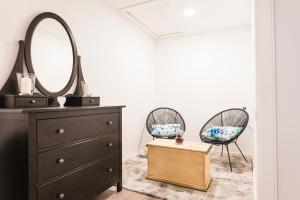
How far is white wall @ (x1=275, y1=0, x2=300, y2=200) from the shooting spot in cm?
109

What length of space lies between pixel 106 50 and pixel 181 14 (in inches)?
54.9

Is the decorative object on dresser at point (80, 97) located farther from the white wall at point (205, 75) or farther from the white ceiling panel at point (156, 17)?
the white wall at point (205, 75)

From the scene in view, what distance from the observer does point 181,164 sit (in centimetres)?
229

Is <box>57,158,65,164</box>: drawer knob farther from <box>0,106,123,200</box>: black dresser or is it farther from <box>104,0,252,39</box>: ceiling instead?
<box>104,0,252,39</box>: ceiling

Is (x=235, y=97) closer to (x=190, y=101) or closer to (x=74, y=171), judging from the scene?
(x=190, y=101)

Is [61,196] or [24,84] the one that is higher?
[24,84]

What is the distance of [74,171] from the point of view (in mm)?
1620

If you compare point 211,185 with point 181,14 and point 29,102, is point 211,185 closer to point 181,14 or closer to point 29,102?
point 29,102

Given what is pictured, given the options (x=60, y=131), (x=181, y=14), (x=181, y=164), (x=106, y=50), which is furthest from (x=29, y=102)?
(x=181, y=14)

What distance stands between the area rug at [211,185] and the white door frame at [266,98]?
3.45ft

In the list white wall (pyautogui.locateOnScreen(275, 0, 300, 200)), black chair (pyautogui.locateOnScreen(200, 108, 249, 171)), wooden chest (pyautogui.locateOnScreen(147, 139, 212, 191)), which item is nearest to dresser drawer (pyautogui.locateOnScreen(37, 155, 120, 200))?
wooden chest (pyautogui.locateOnScreen(147, 139, 212, 191))

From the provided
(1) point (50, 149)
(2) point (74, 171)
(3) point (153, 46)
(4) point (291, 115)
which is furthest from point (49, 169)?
(3) point (153, 46)

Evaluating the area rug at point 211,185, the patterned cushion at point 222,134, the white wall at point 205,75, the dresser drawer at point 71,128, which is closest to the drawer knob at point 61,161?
the dresser drawer at point 71,128

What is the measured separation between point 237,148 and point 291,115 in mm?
2893
